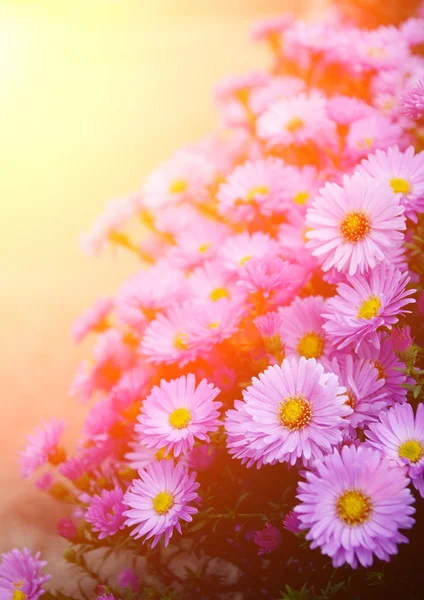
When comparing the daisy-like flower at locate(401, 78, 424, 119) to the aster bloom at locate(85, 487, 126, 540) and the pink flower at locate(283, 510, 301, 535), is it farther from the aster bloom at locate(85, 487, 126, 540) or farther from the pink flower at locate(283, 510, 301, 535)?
the aster bloom at locate(85, 487, 126, 540)

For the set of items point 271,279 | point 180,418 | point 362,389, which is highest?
point 271,279

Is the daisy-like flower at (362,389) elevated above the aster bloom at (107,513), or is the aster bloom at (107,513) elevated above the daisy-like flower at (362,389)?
the daisy-like flower at (362,389)

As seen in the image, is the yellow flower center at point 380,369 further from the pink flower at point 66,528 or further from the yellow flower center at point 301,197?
the pink flower at point 66,528

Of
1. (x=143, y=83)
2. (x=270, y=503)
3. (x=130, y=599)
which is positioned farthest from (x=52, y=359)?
(x=143, y=83)

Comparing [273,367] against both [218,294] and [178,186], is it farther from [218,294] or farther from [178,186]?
[178,186]

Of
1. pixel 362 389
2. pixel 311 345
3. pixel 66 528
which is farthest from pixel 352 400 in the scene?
pixel 66 528

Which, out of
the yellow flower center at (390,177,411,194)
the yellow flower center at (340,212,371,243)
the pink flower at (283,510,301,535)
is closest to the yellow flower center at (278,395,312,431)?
the pink flower at (283,510,301,535)

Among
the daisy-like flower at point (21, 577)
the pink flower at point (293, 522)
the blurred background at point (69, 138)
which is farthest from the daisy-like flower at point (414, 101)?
the blurred background at point (69, 138)
